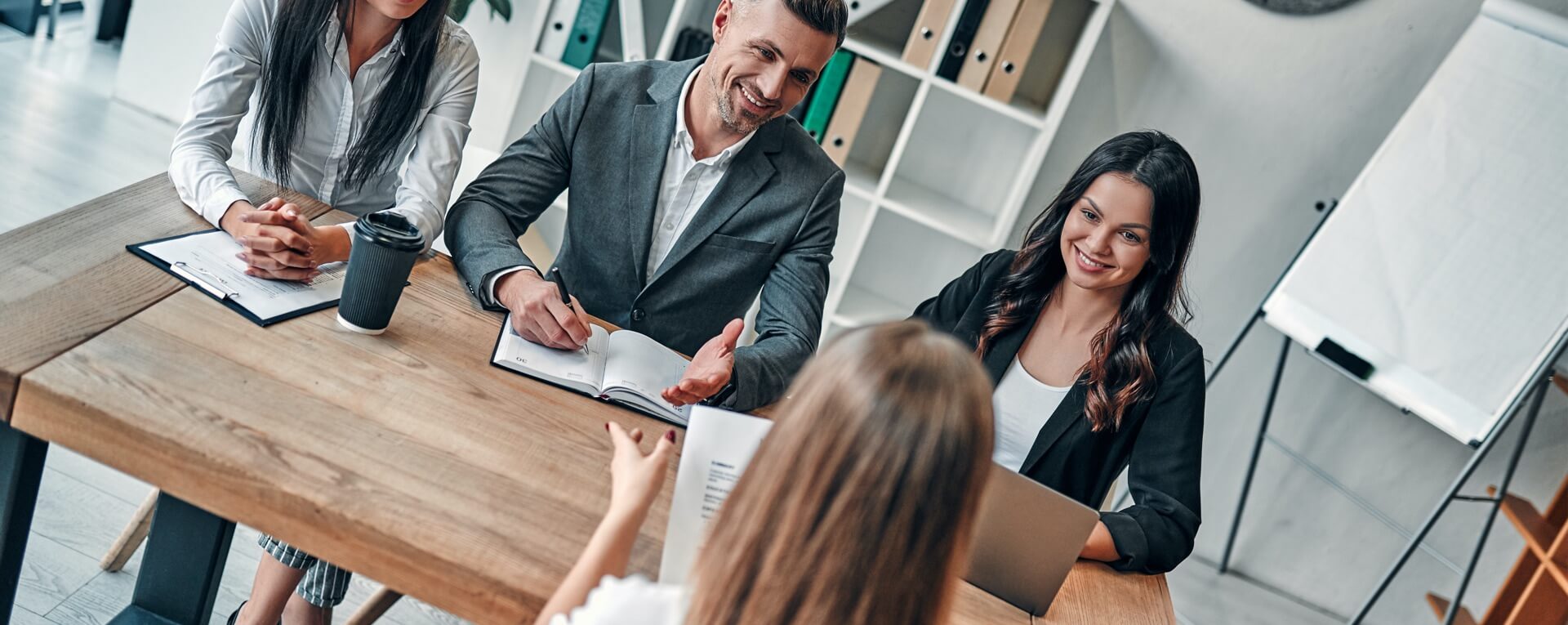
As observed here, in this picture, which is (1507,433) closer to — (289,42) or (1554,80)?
(1554,80)

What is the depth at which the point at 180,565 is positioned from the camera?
1.38 meters

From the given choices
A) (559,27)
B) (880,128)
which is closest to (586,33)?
(559,27)

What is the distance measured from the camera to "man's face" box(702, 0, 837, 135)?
1.66 metres

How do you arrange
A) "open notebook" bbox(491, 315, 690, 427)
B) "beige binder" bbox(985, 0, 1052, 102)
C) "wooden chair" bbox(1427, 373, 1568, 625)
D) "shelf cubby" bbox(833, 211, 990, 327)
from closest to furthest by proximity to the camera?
1. "open notebook" bbox(491, 315, 690, 427)
2. "wooden chair" bbox(1427, 373, 1568, 625)
3. "beige binder" bbox(985, 0, 1052, 102)
4. "shelf cubby" bbox(833, 211, 990, 327)

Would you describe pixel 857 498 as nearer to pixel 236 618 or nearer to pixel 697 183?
pixel 697 183

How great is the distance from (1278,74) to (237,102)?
8.62 ft

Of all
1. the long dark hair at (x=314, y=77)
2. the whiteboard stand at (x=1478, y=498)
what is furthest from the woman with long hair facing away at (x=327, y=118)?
the whiteboard stand at (x=1478, y=498)

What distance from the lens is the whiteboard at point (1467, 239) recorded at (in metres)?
2.44

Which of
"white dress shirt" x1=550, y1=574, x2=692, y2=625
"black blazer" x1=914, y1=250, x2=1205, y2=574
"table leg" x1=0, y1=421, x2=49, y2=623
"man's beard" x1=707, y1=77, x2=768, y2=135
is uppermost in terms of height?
"man's beard" x1=707, y1=77, x2=768, y2=135

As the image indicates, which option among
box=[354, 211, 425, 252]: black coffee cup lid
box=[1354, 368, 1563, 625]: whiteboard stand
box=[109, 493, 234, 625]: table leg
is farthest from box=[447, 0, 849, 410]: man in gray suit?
box=[1354, 368, 1563, 625]: whiteboard stand

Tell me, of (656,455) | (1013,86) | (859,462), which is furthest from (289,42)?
(1013,86)

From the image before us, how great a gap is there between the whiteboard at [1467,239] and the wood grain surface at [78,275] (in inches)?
99.5

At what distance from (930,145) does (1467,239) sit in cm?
142

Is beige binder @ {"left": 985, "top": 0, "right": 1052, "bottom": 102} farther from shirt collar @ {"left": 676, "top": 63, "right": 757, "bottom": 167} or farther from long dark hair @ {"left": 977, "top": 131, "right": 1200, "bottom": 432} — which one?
shirt collar @ {"left": 676, "top": 63, "right": 757, "bottom": 167}
